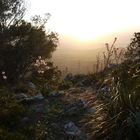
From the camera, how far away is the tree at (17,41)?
79.7 ft

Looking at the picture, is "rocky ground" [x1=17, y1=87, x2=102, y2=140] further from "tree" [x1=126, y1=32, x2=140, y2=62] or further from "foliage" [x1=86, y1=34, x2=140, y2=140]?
"tree" [x1=126, y1=32, x2=140, y2=62]

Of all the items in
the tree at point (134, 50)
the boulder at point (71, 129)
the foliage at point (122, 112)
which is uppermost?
the tree at point (134, 50)

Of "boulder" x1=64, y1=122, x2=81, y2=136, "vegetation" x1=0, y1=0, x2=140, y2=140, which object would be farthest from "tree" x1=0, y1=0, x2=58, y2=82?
"boulder" x1=64, y1=122, x2=81, y2=136

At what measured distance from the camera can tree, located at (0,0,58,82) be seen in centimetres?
2428

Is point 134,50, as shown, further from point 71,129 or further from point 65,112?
point 71,129

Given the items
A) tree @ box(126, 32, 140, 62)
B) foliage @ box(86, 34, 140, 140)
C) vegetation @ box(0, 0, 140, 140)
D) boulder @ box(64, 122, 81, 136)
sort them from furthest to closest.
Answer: tree @ box(126, 32, 140, 62) → boulder @ box(64, 122, 81, 136) → vegetation @ box(0, 0, 140, 140) → foliage @ box(86, 34, 140, 140)

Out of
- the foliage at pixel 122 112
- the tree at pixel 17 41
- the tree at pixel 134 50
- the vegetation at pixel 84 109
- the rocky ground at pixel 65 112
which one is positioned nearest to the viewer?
the foliage at pixel 122 112

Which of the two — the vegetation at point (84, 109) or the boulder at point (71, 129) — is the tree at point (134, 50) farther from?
the boulder at point (71, 129)

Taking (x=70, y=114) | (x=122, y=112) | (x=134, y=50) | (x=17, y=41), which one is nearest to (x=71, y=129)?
(x=70, y=114)

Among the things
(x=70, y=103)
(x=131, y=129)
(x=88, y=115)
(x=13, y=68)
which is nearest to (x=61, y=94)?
(x=70, y=103)

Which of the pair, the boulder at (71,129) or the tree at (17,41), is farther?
the tree at (17,41)

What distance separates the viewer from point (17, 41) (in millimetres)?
25031

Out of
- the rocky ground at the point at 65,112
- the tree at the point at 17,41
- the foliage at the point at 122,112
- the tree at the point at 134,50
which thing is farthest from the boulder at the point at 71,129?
the tree at the point at 17,41

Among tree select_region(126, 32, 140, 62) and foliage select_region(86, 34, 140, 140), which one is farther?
tree select_region(126, 32, 140, 62)
